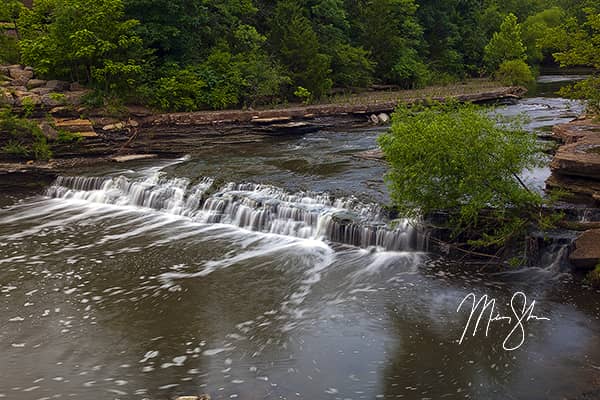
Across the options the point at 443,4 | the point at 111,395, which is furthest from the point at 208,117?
the point at 443,4

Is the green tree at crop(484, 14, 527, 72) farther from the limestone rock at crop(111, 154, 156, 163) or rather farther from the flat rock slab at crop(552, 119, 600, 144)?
the limestone rock at crop(111, 154, 156, 163)

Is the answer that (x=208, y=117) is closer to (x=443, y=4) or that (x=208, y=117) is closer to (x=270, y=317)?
(x=270, y=317)

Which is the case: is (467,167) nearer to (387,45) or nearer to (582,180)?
(582,180)

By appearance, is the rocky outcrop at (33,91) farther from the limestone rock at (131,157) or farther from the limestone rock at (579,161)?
the limestone rock at (579,161)

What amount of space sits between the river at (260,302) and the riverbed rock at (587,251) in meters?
0.57

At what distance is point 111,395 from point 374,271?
752 centimetres

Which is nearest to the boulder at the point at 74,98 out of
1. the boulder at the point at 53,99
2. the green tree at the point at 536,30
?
the boulder at the point at 53,99

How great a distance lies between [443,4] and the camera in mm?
62844

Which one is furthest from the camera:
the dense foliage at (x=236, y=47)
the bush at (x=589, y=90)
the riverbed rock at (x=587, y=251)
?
the dense foliage at (x=236, y=47)

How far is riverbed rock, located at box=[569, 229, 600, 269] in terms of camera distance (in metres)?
13.2

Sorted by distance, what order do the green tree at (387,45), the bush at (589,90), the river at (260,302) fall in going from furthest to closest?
the green tree at (387,45), the bush at (589,90), the river at (260,302)

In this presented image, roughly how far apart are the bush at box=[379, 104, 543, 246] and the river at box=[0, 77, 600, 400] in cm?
158

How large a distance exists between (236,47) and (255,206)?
2218 centimetres

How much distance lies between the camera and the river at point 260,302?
9.70 metres
